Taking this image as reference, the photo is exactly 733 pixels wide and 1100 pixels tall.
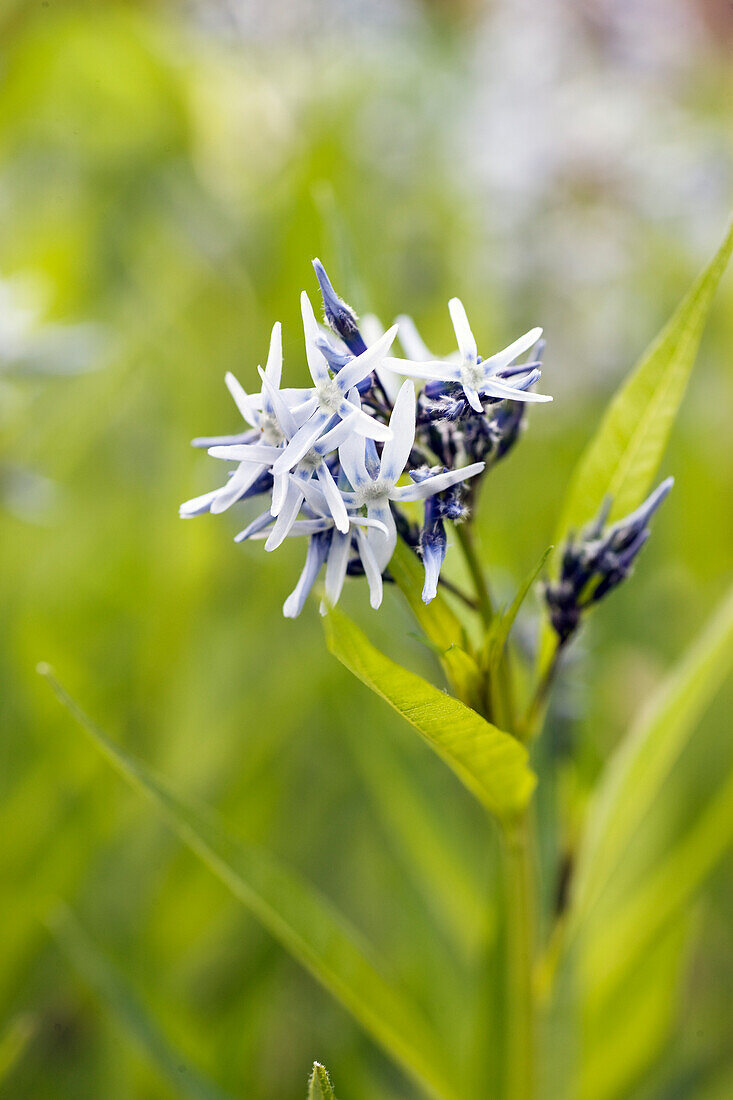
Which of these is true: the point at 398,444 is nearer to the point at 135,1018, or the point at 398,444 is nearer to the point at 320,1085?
the point at 320,1085

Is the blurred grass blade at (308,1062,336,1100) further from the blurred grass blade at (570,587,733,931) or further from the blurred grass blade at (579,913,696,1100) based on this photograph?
the blurred grass blade at (579,913,696,1100)

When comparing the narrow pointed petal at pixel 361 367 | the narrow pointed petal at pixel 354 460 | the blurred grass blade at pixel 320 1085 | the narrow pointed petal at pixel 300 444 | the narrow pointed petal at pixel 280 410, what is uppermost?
the narrow pointed petal at pixel 280 410

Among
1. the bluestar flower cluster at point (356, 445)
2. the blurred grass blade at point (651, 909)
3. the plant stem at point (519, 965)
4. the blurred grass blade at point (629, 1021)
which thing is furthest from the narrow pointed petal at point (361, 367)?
the blurred grass blade at point (629, 1021)

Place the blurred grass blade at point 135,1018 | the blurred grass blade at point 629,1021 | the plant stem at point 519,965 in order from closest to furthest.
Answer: the plant stem at point 519,965 < the blurred grass blade at point 135,1018 < the blurred grass blade at point 629,1021

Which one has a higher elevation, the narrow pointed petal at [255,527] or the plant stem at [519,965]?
the narrow pointed petal at [255,527]

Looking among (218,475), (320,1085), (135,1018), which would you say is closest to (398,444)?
(320,1085)

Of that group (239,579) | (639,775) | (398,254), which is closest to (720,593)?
(239,579)

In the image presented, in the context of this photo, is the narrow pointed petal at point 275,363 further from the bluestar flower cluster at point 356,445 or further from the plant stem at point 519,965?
the plant stem at point 519,965
